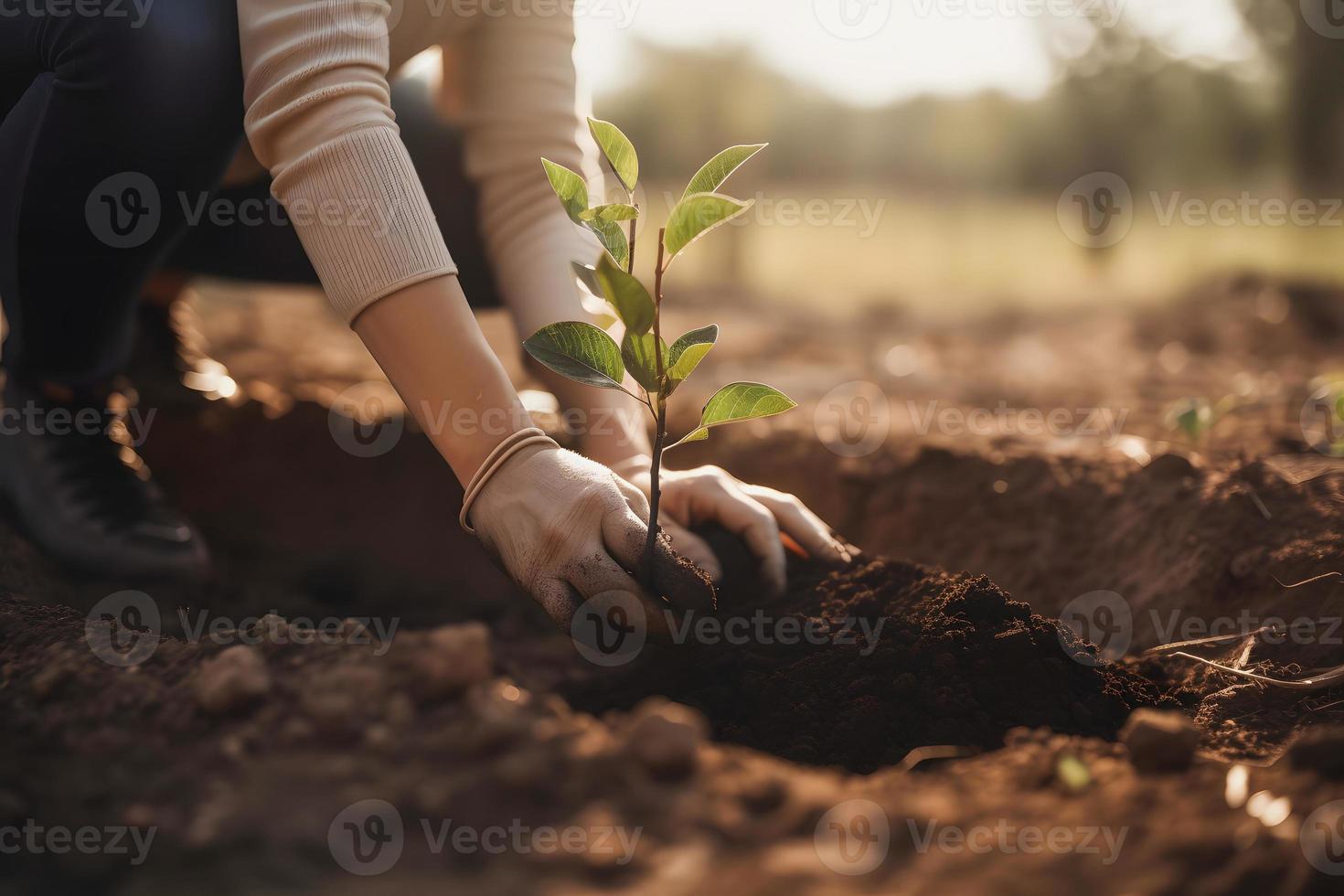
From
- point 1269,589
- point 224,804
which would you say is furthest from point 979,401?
point 224,804

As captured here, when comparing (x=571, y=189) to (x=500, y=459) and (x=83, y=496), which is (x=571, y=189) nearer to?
(x=500, y=459)

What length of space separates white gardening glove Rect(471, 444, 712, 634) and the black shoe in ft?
3.46

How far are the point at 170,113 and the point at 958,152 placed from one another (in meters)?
12.5

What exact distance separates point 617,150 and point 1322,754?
3.12 feet

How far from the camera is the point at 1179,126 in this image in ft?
25.9

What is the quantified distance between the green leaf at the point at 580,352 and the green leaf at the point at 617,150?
186 millimetres

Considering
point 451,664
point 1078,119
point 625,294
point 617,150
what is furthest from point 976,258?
point 451,664

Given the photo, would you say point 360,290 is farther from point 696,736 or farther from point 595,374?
point 696,736

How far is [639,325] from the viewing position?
3.37 ft

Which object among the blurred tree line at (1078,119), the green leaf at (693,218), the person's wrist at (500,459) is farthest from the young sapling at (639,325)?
the blurred tree line at (1078,119)

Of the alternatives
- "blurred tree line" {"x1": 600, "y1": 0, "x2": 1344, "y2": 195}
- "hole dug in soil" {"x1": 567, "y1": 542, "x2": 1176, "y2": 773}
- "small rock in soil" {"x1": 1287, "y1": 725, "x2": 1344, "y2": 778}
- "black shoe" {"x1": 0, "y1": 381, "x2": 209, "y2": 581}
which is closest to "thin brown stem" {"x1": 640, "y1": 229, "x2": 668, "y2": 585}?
"hole dug in soil" {"x1": 567, "y1": 542, "x2": 1176, "y2": 773}

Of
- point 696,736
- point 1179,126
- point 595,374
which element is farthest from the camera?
point 1179,126

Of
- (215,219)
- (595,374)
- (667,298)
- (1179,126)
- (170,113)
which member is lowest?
(667,298)

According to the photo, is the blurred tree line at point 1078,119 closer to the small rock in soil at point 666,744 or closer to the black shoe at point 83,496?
the black shoe at point 83,496
